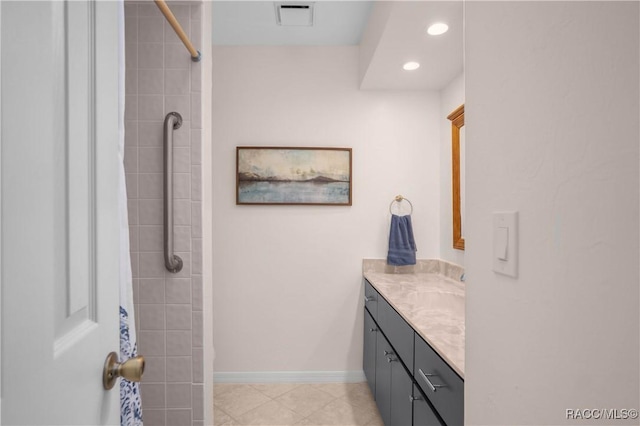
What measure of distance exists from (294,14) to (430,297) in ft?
6.20

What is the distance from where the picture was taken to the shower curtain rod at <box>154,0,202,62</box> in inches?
50.3

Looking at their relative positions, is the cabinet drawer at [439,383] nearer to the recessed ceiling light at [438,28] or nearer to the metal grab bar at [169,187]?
the metal grab bar at [169,187]

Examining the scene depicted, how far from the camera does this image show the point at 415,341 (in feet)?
4.70

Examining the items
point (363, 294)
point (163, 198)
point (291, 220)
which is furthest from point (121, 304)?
point (363, 294)

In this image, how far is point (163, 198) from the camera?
5.29ft

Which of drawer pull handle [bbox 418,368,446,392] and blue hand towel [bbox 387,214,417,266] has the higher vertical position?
blue hand towel [bbox 387,214,417,266]

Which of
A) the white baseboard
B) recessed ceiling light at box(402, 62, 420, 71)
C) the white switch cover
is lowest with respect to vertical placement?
the white baseboard

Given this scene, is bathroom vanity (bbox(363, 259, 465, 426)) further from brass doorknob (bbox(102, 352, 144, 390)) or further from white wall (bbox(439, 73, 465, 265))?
brass doorknob (bbox(102, 352, 144, 390))

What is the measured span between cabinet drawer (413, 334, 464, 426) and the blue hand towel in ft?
4.01

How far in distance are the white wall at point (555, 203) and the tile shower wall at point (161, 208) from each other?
4.10 feet

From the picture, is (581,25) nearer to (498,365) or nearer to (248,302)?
(498,365)

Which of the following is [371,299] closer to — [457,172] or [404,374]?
[404,374]

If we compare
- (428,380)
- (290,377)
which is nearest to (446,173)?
(428,380)

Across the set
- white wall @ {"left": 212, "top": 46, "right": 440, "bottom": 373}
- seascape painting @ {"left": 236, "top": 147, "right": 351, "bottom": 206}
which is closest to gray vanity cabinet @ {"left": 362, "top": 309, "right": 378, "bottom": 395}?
white wall @ {"left": 212, "top": 46, "right": 440, "bottom": 373}
